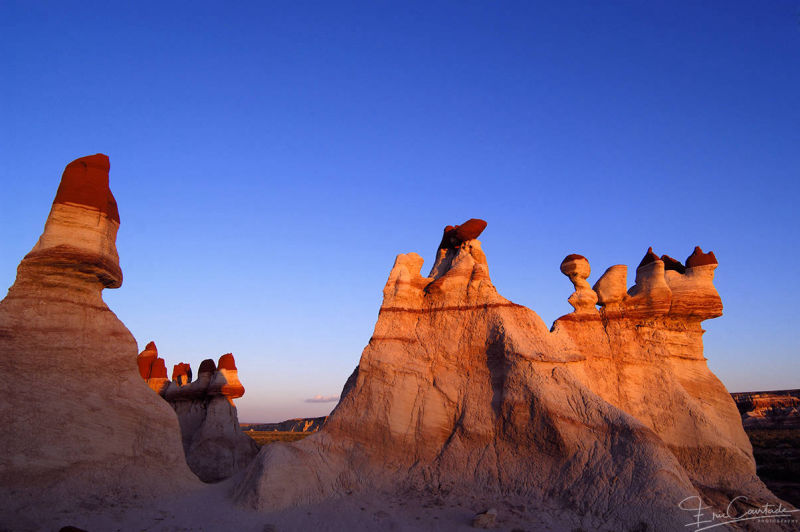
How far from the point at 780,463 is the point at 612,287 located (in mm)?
16797

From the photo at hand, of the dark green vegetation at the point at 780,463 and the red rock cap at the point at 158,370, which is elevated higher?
the red rock cap at the point at 158,370

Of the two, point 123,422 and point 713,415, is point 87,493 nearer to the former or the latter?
point 123,422

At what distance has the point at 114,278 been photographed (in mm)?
12414

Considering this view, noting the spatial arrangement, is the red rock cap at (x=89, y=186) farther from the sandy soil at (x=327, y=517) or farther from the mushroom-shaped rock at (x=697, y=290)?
the mushroom-shaped rock at (x=697, y=290)

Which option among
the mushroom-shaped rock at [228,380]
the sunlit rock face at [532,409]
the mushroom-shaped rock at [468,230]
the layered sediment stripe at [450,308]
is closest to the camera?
the sunlit rock face at [532,409]

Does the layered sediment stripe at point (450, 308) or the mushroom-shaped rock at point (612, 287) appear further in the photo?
the mushroom-shaped rock at point (612, 287)

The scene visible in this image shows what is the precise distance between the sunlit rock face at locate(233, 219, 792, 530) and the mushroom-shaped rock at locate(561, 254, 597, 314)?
Answer: 0.15 feet

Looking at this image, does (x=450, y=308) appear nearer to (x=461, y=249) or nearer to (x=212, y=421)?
(x=461, y=249)

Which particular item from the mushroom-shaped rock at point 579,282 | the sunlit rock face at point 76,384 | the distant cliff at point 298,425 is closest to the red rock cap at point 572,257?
the mushroom-shaped rock at point 579,282

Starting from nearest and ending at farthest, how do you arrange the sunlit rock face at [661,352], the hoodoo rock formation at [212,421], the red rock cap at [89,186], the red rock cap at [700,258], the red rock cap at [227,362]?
1. the red rock cap at [89,186]
2. the sunlit rock face at [661,352]
3. the red rock cap at [700,258]
4. the hoodoo rock formation at [212,421]
5. the red rock cap at [227,362]

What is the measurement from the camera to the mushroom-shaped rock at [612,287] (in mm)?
15750

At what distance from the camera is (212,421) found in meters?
21.5

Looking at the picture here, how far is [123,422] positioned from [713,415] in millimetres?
16225

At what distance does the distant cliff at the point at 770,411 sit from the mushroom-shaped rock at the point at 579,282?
134ft
